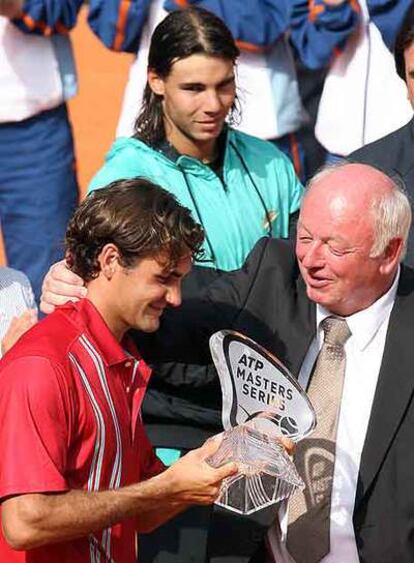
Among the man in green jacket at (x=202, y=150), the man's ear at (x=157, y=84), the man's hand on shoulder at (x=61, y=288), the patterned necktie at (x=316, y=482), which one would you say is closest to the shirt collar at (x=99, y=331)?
the man's hand on shoulder at (x=61, y=288)

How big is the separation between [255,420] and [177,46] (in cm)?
137

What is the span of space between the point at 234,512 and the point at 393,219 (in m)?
0.75

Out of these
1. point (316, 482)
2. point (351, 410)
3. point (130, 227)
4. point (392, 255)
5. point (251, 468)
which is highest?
point (130, 227)

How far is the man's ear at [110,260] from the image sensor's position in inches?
131

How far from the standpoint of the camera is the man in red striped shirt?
9.94 feet

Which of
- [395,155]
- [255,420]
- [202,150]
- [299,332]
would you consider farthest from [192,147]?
[255,420]

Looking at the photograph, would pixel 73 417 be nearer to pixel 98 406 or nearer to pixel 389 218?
pixel 98 406

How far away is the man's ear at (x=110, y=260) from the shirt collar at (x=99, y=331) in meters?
0.07

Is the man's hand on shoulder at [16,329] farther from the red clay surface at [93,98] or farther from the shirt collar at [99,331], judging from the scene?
the red clay surface at [93,98]

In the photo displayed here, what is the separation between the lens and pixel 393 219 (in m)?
3.61

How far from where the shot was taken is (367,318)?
364 cm

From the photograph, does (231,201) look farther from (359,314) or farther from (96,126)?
(96,126)

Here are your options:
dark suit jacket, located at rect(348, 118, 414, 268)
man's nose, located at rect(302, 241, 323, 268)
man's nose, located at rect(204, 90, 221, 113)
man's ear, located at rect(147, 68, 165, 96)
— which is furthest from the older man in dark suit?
man's ear, located at rect(147, 68, 165, 96)

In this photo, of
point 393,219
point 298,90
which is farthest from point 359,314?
point 298,90
